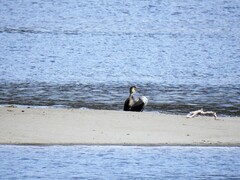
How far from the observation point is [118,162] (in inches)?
625

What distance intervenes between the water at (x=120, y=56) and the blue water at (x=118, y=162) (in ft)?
18.3

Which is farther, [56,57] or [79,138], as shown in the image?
[56,57]

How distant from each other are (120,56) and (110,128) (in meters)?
21.1

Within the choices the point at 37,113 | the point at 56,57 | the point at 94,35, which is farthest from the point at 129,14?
the point at 37,113

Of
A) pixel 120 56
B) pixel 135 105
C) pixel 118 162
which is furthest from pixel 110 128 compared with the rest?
pixel 120 56

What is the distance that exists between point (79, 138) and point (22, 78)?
11787 millimetres

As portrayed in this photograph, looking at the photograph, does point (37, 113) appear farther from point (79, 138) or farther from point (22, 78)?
point (22, 78)

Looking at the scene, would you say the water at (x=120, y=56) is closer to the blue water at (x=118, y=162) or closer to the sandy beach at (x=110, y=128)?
the sandy beach at (x=110, y=128)

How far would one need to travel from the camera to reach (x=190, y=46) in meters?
43.6

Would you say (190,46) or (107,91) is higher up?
(190,46)

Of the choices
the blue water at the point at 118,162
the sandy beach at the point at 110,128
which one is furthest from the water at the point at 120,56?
the blue water at the point at 118,162

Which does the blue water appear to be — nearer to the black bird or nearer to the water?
the black bird

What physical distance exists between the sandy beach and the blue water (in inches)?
14.7

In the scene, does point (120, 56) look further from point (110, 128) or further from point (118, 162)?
point (118, 162)
